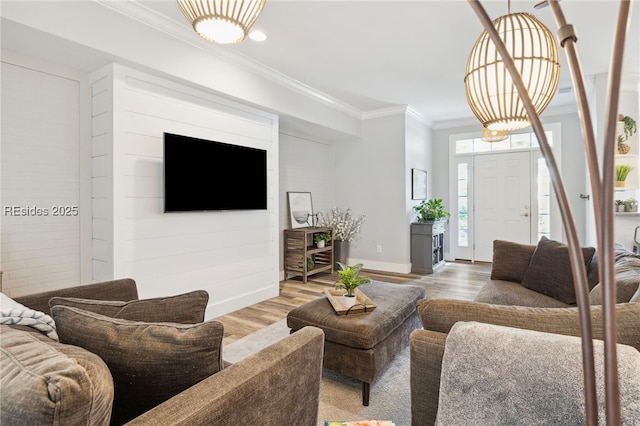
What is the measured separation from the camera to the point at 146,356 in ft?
2.85

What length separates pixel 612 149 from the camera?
0.51m

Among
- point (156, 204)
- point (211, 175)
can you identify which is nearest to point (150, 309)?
point (156, 204)

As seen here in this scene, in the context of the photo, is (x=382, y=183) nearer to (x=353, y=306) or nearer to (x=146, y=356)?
(x=353, y=306)

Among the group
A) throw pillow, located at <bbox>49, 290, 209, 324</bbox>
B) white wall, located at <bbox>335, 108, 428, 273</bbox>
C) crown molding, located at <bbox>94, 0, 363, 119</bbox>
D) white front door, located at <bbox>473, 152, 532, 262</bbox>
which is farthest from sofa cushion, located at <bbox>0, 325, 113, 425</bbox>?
white front door, located at <bbox>473, 152, 532, 262</bbox>

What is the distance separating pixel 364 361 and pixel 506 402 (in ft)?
3.51

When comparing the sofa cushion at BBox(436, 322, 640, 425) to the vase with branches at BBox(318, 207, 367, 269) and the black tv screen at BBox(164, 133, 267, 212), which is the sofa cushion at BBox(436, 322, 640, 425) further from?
the vase with branches at BBox(318, 207, 367, 269)

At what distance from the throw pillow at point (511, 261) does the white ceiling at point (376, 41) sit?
1.96 m

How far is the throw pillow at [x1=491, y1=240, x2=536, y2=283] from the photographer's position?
2.87 meters

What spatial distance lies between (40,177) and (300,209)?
326 centimetres

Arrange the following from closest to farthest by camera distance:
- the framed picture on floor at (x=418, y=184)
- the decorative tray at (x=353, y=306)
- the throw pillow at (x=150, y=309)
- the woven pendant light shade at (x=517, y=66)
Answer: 1. the throw pillow at (x=150, y=309)
2. the woven pendant light shade at (x=517, y=66)
3. the decorative tray at (x=353, y=306)
4. the framed picture on floor at (x=418, y=184)

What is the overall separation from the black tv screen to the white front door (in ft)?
14.0

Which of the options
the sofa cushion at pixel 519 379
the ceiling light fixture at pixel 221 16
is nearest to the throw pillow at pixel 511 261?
the sofa cushion at pixel 519 379

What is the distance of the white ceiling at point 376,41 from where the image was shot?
2.57m

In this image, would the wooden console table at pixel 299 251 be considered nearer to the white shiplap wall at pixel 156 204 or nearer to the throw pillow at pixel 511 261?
the white shiplap wall at pixel 156 204
